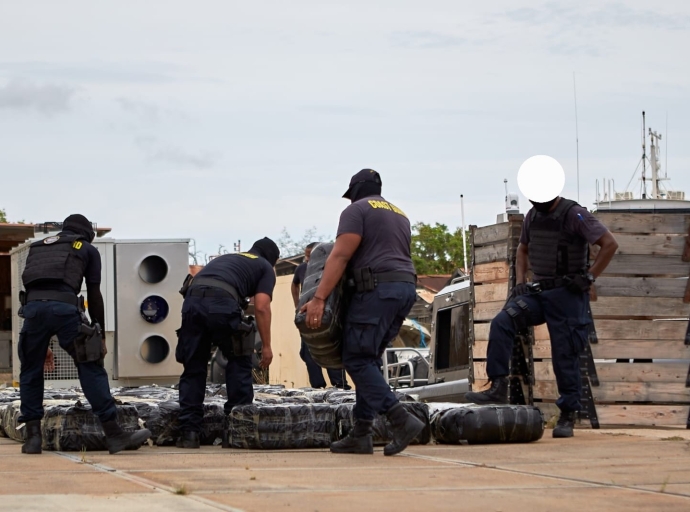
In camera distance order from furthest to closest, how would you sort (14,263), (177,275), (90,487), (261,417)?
(14,263), (177,275), (261,417), (90,487)

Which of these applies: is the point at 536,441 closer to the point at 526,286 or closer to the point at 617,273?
the point at 526,286

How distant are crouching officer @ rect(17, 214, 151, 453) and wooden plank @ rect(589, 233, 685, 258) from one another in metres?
4.53

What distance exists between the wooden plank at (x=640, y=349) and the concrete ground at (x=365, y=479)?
71.4 inches

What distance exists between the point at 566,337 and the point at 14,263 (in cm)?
967

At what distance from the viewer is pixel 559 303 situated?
893 cm

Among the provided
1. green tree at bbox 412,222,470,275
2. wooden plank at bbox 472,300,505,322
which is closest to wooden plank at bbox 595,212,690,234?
wooden plank at bbox 472,300,505,322

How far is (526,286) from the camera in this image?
9086 millimetres

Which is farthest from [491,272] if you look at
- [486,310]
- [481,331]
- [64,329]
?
[64,329]

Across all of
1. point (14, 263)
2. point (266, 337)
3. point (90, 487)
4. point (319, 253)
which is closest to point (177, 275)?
point (14, 263)

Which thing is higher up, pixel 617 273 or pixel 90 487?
pixel 617 273

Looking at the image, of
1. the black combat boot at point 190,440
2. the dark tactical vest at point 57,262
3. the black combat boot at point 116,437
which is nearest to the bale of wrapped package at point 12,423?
the black combat boot at point 190,440

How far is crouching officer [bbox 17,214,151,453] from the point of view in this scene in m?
8.05

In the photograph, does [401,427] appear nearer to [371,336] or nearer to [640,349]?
[371,336]

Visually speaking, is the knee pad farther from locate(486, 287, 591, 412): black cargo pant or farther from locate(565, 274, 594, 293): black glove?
locate(565, 274, 594, 293): black glove
